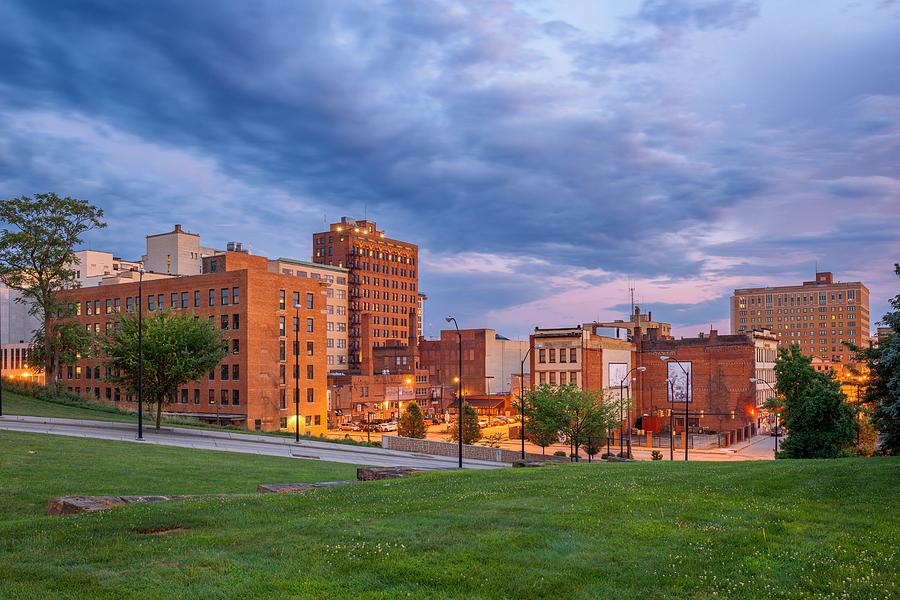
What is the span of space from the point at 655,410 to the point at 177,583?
365 feet

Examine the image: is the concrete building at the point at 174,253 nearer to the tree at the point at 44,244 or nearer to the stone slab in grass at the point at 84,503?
the tree at the point at 44,244

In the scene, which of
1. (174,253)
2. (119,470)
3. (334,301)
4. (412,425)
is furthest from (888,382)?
(334,301)

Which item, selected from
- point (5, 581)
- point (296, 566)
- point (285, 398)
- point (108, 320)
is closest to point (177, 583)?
point (296, 566)

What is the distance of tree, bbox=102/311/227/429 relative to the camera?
4994cm

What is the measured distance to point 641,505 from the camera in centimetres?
1516

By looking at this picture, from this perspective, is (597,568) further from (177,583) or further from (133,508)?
(133,508)

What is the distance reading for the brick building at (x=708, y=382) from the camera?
107312mm

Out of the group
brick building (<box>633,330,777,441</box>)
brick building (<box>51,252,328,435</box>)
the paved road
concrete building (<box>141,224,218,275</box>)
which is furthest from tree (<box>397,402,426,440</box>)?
concrete building (<box>141,224,218,275</box>)

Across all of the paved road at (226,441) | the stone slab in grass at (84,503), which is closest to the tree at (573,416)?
the paved road at (226,441)

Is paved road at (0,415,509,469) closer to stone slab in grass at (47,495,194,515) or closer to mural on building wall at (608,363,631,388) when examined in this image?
stone slab in grass at (47,495,194,515)

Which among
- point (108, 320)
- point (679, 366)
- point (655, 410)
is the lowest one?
point (655, 410)

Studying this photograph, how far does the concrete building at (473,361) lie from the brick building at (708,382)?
39967mm

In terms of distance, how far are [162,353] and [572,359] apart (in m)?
63.3

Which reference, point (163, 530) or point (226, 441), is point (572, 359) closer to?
point (226, 441)
